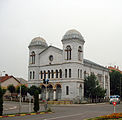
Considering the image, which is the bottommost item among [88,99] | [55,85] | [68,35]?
[88,99]

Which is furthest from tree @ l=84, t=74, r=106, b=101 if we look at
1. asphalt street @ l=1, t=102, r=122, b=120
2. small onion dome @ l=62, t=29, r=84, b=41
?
asphalt street @ l=1, t=102, r=122, b=120

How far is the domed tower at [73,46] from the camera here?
2141 inches

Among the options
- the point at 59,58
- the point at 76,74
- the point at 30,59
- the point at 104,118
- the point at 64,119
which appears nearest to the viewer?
the point at 104,118

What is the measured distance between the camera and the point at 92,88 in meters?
55.4

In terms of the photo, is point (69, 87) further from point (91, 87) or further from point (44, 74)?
point (44, 74)

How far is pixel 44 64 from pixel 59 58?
5.37m

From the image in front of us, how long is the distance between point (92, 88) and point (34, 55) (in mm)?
19138

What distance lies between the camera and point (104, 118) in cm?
1877

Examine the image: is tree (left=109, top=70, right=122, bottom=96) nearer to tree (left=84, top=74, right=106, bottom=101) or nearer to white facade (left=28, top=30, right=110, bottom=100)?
white facade (left=28, top=30, right=110, bottom=100)

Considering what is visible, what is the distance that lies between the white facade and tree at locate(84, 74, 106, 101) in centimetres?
159

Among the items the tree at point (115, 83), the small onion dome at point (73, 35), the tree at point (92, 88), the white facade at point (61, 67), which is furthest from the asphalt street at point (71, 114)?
the tree at point (115, 83)

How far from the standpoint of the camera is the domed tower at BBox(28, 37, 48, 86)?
6153 centimetres

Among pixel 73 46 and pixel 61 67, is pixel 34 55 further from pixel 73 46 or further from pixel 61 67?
pixel 73 46

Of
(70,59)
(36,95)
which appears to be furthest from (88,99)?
(36,95)
